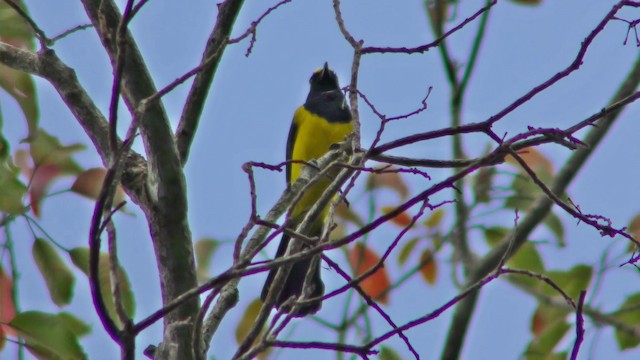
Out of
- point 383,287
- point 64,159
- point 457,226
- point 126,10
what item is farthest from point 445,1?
point 126,10

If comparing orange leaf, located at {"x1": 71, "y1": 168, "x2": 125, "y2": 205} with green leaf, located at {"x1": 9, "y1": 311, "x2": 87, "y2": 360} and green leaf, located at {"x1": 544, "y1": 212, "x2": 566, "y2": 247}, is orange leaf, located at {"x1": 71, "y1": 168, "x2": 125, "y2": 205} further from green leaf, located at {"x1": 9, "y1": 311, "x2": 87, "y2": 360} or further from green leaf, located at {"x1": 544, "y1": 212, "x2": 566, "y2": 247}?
green leaf, located at {"x1": 544, "y1": 212, "x2": 566, "y2": 247}

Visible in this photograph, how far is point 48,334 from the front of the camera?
1820 millimetres

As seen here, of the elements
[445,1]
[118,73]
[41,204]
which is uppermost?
[445,1]

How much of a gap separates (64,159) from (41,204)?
119 millimetres

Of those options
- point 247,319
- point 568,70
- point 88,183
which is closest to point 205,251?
point 247,319

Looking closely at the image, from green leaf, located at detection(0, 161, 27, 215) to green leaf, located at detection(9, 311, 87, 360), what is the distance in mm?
222

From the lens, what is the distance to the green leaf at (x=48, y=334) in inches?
71.3

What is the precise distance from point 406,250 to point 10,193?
2.10 metres

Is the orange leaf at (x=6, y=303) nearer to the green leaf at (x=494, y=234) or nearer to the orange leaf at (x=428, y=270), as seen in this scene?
the green leaf at (x=494, y=234)

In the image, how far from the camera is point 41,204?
2.21m

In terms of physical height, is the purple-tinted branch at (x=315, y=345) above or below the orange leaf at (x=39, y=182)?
below

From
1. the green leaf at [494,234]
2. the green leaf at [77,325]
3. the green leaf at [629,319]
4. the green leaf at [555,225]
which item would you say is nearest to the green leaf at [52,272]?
the green leaf at [77,325]

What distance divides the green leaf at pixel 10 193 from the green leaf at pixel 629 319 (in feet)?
5.95

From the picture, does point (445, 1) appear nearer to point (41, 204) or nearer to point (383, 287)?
point (383, 287)
